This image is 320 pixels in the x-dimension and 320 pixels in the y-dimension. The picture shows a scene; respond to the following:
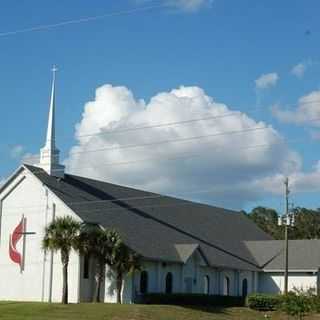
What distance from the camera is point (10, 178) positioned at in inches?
2509

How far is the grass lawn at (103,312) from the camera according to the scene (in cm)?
4800

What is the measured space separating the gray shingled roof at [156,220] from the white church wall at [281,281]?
6.82 feet

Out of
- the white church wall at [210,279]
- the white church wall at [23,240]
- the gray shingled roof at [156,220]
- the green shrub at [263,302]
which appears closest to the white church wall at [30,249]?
the white church wall at [23,240]

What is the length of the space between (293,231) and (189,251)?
46.6 meters

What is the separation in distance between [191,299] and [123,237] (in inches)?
276

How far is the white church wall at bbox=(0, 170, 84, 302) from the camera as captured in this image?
198ft

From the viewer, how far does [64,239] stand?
55.7 meters

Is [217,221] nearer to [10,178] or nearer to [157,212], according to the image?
[157,212]

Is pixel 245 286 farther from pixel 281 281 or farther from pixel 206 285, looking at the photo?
pixel 206 285

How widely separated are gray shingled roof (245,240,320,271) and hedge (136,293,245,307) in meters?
9.08

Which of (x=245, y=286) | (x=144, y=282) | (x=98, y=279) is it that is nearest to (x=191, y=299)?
(x=144, y=282)

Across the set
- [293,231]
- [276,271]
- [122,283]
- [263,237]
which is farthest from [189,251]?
[293,231]

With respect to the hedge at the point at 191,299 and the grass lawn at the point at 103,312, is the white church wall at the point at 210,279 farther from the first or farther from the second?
the grass lawn at the point at 103,312

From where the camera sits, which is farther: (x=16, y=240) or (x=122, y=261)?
(x=16, y=240)
